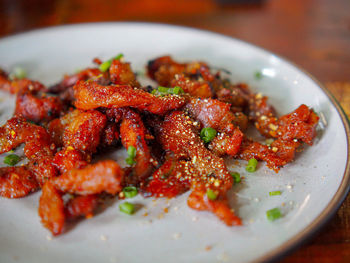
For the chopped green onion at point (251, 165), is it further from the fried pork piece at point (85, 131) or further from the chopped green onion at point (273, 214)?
the fried pork piece at point (85, 131)

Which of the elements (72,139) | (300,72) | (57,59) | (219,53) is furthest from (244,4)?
(72,139)

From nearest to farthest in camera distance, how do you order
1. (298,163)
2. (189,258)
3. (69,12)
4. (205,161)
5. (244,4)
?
(189,258)
(205,161)
(298,163)
(69,12)
(244,4)

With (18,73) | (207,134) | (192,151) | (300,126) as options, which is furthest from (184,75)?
(18,73)

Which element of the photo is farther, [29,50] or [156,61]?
[29,50]

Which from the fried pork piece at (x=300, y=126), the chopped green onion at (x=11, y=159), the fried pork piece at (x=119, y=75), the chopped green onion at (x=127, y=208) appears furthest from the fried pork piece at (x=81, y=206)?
the fried pork piece at (x=300, y=126)

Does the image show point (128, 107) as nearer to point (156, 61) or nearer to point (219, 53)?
point (156, 61)

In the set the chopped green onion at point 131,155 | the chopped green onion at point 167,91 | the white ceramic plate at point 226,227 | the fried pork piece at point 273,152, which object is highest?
the chopped green onion at point 167,91

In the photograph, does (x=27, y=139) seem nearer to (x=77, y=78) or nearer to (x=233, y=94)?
(x=77, y=78)

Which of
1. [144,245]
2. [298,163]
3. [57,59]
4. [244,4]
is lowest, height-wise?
[144,245]
